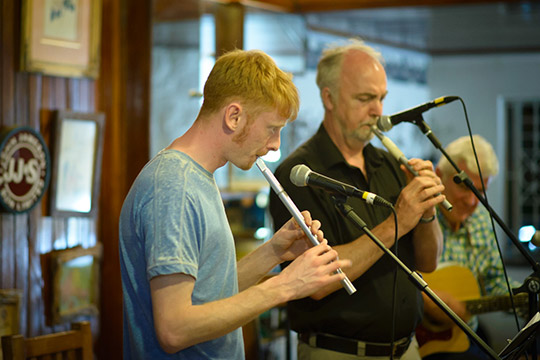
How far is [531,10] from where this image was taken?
270 inches

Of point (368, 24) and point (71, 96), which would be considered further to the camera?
point (368, 24)

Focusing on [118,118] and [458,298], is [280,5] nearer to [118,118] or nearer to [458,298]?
[118,118]

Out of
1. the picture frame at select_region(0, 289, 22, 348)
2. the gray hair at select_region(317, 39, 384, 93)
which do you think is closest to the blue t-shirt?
the gray hair at select_region(317, 39, 384, 93)

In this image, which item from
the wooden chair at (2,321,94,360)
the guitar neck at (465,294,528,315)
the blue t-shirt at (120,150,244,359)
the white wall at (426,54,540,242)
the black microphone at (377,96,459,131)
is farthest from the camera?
the white wall at (426,54,540,242)

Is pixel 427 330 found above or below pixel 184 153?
below

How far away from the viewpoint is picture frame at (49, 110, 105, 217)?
277cm

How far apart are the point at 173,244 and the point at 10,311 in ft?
4.89

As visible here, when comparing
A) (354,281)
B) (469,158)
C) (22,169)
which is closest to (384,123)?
(354,281)

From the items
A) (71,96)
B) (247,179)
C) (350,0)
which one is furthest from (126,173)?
(350,0)

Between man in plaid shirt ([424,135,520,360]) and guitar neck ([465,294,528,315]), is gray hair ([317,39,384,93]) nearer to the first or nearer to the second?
man in plaid shirt ([424,135,520,360])

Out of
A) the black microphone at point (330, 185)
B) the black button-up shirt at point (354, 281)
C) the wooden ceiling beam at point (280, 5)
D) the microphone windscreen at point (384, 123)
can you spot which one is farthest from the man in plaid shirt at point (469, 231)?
the black microphone at point (330, 185)

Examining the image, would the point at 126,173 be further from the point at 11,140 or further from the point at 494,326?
the point at 494,326

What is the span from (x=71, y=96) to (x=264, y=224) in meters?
2.13

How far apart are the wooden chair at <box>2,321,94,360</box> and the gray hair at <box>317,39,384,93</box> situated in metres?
1.15
